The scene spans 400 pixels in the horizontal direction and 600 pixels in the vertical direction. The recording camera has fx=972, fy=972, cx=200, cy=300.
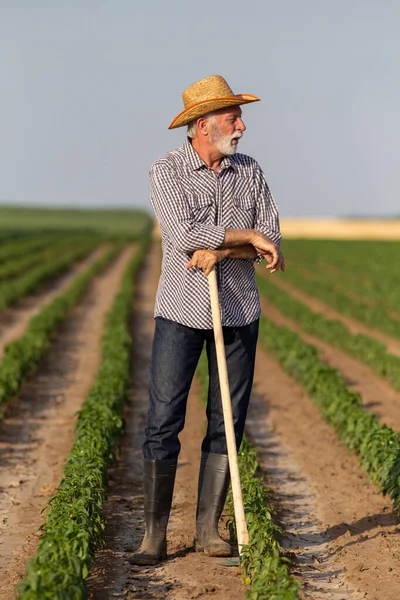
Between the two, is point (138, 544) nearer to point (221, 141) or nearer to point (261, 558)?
point (261, 558)

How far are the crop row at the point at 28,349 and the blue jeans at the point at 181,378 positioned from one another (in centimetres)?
529

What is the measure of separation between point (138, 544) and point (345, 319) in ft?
53.4

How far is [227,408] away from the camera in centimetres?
494

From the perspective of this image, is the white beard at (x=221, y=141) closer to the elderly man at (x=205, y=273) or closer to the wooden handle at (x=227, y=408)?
the elderly man at (x=205, y=273)

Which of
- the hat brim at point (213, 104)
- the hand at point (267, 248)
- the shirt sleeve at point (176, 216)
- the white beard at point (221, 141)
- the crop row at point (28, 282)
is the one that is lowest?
the crop row at point (28, 282)

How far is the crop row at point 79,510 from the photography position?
4191 mm

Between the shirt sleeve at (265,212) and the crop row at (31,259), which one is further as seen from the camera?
the crop row at (31,259)

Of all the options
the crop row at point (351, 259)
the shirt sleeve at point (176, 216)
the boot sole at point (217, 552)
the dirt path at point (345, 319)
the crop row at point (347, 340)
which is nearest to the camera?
the shirt sleeve at point (176, 216)

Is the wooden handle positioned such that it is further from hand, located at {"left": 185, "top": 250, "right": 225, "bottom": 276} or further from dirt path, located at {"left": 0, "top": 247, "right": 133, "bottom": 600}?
dirt path, located at {"left": 0, "top": 247, "right": 133, "bottom": 600}

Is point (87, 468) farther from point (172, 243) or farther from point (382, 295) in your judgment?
point (382, 295)

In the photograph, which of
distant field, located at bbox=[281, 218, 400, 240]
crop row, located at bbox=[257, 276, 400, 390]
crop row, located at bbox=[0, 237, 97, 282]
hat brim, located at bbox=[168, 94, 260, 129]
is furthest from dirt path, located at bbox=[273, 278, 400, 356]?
distant field, located at bbox=[281, 218, 400, 240]

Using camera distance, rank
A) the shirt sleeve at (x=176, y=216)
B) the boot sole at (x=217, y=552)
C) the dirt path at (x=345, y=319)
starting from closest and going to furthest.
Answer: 1. the shirt sleeve at (x=176, y=216)
2. the boot sole at (x=217, y=552)
3. the dirt path at (x=345, y=319)

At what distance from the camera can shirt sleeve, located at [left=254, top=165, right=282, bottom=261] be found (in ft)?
16.9

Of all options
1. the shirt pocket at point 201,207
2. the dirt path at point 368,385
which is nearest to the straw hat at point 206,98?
the shirt pocket at point 201,207
